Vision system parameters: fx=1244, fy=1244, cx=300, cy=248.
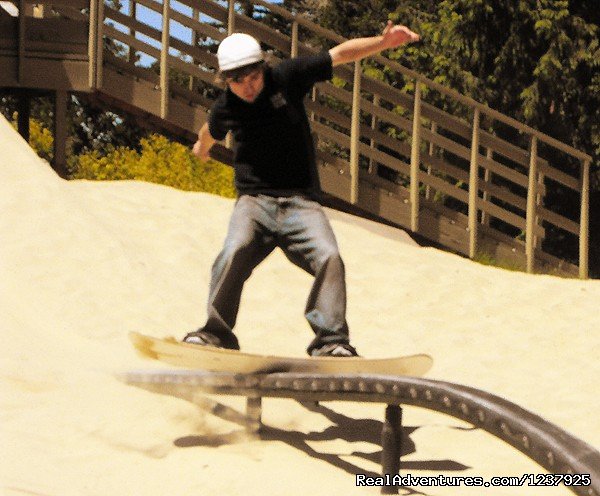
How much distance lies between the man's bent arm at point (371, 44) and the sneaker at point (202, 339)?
4.47 ft

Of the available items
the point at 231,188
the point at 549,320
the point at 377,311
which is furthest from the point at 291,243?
the point at 231,188

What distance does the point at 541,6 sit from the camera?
16922 millimetres

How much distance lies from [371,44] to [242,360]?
1.52 m

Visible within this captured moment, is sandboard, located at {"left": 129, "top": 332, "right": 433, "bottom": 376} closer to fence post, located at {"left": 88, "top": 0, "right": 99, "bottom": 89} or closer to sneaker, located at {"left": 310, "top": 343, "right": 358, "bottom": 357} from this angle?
sneaker, located at {"left": 310, "top": 343, "right": 358, "bottom": 357}

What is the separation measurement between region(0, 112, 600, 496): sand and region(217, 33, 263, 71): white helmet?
1606 mm

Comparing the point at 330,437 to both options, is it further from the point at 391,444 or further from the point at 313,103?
the point at 313,103

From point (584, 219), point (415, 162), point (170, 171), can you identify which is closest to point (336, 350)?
point (415, 162)

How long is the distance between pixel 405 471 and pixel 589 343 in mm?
3728

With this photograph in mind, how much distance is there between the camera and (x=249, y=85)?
Answer: 18.4ft

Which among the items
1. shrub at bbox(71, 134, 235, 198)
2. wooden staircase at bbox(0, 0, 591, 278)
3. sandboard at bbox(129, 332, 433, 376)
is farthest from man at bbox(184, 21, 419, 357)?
shrub at bbox(71, 134, 235, 198)

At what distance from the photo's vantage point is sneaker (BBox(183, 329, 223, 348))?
5.65 meters

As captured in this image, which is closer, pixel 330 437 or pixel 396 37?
pixel 396 37

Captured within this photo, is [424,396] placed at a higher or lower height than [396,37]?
lower

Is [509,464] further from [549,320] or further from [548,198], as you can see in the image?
[548,198]
